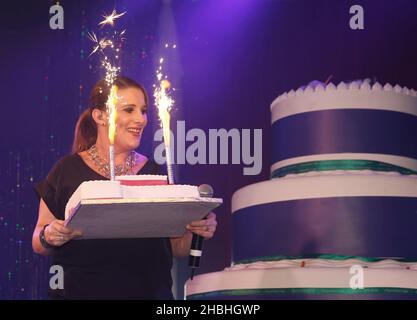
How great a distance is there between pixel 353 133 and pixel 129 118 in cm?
115

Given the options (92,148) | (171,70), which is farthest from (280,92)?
(92,148)

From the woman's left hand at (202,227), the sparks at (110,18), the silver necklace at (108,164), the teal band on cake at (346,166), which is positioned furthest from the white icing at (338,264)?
the sparks at (110,18)

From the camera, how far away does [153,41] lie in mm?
4160

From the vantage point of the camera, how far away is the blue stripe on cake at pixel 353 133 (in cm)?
369

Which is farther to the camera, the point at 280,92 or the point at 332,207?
the point at 280,92

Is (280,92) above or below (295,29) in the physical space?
below

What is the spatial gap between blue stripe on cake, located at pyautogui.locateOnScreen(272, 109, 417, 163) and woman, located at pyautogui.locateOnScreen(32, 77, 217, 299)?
35.6 inches

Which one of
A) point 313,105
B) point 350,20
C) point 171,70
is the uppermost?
point 350,20

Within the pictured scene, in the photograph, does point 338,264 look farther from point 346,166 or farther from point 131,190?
point 131,190

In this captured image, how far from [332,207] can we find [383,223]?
9.6 inches

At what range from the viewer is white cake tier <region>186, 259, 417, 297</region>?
3.31 meters

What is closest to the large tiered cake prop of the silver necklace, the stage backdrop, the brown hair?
the stage backdrop

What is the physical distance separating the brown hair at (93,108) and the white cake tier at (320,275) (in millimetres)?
931

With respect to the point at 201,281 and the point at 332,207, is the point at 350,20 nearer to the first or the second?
the point at 332,207
